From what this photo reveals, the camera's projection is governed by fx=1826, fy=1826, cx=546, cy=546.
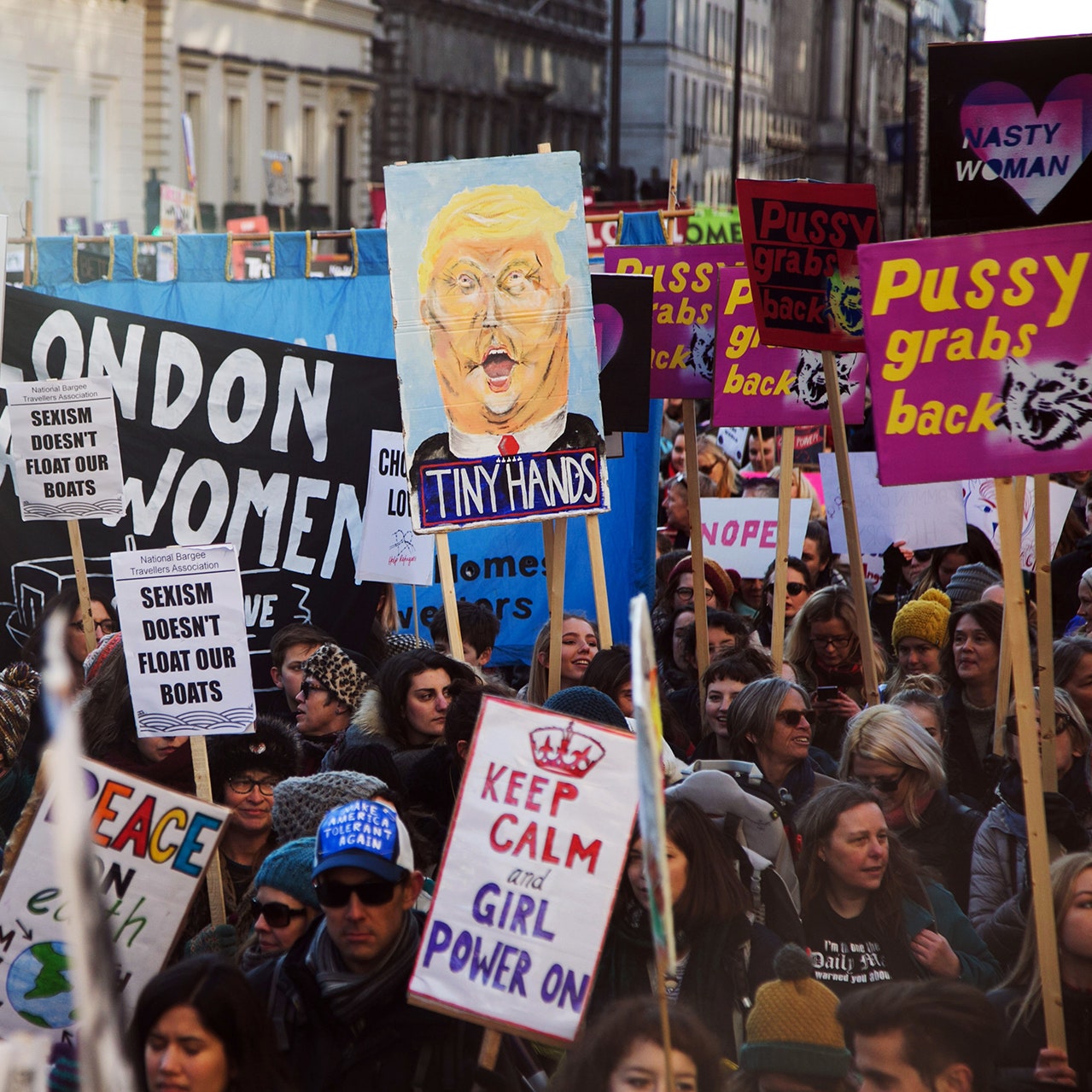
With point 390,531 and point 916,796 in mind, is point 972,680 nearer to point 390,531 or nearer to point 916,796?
point 916,796

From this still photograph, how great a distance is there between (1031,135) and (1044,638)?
1417 mm

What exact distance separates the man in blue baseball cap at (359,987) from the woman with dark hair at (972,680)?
2.70 meters

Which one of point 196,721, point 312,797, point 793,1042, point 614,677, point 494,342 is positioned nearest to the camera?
point 793,1042

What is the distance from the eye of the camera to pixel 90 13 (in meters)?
36.2

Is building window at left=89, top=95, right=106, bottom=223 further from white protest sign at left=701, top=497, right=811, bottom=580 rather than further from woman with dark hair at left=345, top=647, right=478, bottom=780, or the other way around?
woman with dark hair at left=345, top=647, right=478, bottom=780

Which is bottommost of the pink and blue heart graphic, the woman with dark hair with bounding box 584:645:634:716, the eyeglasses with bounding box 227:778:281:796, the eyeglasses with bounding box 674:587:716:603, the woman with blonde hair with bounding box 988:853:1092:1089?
the woman with blonde hair with bounding box 988:853:1092:1089

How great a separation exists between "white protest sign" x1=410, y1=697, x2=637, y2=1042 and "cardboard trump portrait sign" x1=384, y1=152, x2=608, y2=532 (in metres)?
2.37

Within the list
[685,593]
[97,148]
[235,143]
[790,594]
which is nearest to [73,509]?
[685,593]

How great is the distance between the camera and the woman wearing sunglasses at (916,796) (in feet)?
16.3

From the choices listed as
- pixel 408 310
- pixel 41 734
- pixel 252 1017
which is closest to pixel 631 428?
pixel 408 310

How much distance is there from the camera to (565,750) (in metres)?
3.77

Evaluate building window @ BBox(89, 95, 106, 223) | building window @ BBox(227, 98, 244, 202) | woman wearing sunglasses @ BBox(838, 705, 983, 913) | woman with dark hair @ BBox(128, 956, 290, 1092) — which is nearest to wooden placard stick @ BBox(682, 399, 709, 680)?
woman wearing sunglasses @ BBox(838, 705, 983, 913)

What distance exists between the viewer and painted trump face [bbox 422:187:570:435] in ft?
20.3

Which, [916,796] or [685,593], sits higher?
[685,593]
